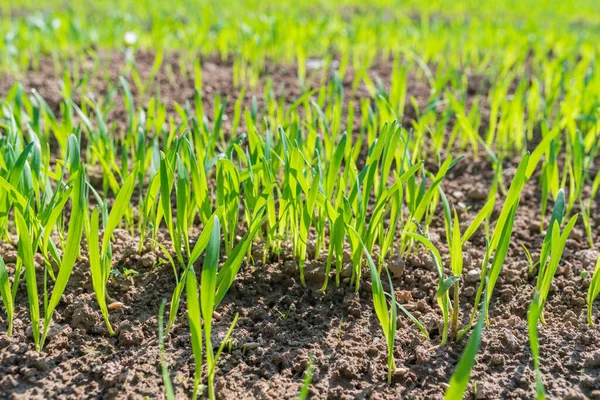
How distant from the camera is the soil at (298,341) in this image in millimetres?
1332

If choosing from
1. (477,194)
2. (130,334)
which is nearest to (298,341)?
(130,334)

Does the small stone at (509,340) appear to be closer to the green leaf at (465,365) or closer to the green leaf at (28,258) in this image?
the green leaf at (465,365)

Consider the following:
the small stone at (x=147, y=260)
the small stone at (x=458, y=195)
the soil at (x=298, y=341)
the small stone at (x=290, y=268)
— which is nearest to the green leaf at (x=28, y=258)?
the soil at (x=298, y=341)

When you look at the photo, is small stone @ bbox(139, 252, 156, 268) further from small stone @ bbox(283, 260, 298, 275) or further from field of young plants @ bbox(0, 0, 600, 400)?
small stone @ bbox(283, 260, 298, 275)

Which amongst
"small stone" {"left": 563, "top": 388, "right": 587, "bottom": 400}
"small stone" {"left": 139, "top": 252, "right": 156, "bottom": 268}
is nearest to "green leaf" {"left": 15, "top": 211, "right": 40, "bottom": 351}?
"small stone" {"left": 139, "top": 252, "right": 156, "bottom": 268}

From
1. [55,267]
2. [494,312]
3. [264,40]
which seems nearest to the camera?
[494,312]

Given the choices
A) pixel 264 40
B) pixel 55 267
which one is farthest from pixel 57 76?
pixel 55 267

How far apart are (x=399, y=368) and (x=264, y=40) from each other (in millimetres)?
3124

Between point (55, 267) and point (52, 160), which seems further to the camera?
point (52, 160)

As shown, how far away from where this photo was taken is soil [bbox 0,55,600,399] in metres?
1.33

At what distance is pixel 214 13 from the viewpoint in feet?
20.8

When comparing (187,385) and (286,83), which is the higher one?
(286,83)

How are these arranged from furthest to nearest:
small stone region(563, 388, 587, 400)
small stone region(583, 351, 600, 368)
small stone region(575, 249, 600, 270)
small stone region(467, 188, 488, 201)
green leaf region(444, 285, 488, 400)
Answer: small stone region(467, 188, 488, 201), small stone region(575, 249, 600, 270), small stone region(583, 351, 600, 368), small stone region(563, 388, 587, 400), green leaf region(444, 285, 488, 400)

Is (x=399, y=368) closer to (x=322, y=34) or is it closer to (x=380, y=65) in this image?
(x=380, y=65)
